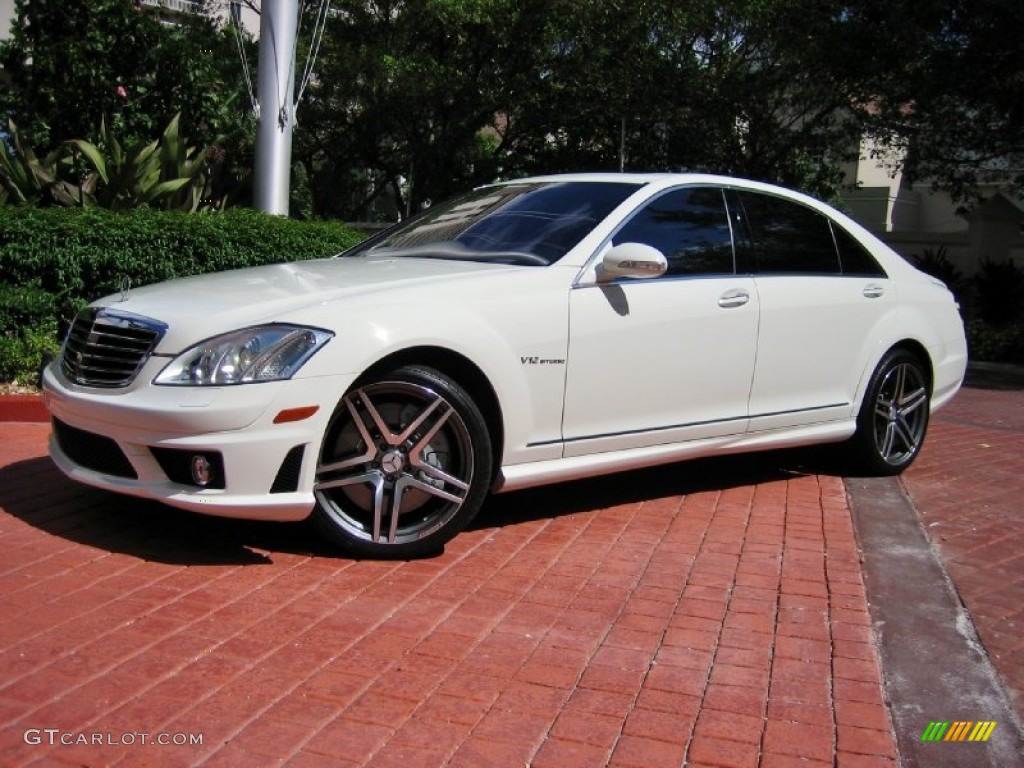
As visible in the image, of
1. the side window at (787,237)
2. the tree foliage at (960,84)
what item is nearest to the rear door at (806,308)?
the side window at (787,237)

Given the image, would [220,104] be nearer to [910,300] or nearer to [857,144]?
[910,300]

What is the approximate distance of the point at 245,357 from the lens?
3.90 metres

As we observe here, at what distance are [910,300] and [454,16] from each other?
13274mm

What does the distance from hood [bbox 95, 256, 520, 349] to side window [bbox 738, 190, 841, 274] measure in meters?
1.61

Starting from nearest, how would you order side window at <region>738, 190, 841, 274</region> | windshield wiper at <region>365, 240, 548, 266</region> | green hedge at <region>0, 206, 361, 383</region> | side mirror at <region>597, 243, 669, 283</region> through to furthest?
side mirror at <region>597, 243, 669, 283</region>, windshield wiper at <region>365, 240, 548, 266</region>, side window at <region>738, 190, 841, 274</region>, green hedge at <region>0, 206, 361, 383</region>

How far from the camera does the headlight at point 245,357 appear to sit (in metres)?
3.86

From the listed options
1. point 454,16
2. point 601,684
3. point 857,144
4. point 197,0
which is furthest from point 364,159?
point 601,684

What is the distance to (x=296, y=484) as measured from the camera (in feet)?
12.9

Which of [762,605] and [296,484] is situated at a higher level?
[296,484]

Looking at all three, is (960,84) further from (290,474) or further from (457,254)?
(290,474)

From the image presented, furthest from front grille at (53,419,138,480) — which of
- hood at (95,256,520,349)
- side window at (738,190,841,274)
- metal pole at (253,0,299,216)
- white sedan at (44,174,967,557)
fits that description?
metal pole at (253,0,299,216)

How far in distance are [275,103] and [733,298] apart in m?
5.34

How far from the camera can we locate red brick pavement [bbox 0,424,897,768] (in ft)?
9.52

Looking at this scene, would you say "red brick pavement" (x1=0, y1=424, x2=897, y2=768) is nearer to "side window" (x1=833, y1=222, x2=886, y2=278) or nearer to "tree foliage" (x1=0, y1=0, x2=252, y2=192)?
"side window" (x1=833, y1=222, x2=886, y2=278)
